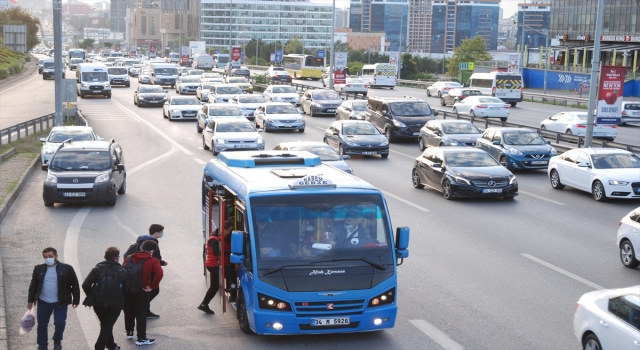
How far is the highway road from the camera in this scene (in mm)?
10930

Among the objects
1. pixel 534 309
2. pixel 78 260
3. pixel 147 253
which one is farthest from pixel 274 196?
pixel 78 260

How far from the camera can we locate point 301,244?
33.7 feet

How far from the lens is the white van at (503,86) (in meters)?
60.7

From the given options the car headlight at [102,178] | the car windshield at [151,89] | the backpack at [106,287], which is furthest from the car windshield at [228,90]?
the backpack at [106,287]

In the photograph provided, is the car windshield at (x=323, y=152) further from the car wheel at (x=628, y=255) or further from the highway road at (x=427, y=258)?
the car wheel at (x=628, y=255)

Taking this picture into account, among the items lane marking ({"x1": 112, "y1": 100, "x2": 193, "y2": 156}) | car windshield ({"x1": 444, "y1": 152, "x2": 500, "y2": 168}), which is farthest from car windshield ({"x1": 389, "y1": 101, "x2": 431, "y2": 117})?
car windshield ({"x1": 444, "y1": 152, "x2": 500, "y2": 168})

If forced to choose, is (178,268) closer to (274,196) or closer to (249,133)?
(274,196)

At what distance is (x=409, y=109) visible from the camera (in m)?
39.1

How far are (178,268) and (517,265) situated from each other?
5838 mm

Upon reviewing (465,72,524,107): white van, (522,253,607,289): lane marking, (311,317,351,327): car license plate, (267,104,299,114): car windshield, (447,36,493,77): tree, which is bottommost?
(522,253,607,289): lane marking

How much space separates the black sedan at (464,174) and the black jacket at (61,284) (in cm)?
1440

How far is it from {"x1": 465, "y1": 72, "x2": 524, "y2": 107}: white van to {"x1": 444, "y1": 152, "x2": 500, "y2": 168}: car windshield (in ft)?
123

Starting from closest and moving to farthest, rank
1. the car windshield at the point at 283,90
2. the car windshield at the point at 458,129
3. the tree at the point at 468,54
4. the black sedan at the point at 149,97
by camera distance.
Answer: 1. the car windshield at the point at 458,129
2. the black sedan at the point at 149,97
3. the car windshield at the point at 283,90
4. the tree at the point at 468,54

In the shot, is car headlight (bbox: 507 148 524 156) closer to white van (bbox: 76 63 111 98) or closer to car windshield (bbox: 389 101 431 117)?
car windshield (bbox: 389 101 431 117)
